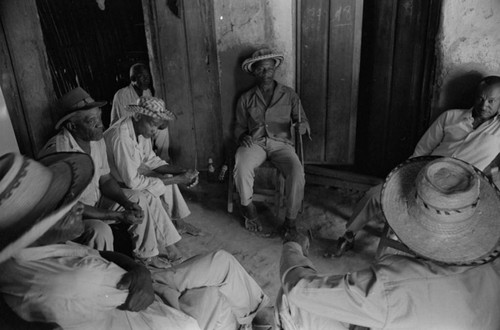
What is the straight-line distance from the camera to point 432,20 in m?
4.09

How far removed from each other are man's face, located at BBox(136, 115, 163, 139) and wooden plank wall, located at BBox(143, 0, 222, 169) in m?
1.38

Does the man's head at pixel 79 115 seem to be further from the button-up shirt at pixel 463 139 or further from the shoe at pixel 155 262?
the button-up shirt at pixel 463 139

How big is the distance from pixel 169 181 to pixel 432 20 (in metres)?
2.98

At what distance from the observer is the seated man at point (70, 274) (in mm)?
1719

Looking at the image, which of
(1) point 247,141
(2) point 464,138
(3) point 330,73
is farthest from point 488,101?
(1) point 247,141

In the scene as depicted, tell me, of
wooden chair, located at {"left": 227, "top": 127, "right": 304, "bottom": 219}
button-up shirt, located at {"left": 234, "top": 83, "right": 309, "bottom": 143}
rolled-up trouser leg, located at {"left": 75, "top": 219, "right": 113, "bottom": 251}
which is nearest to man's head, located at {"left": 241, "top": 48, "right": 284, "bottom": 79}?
button-up shirt, located at {"left": 234, "top": 83, "right": 309, "bottom": 143}

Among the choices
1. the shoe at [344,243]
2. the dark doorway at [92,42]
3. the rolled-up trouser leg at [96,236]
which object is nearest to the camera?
the rolled-up trouser leg at [96,236]

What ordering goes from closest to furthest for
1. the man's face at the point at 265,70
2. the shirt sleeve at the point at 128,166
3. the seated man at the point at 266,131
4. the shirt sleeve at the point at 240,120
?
the shirt sleeve at the point at 128,166 < the seated man at the point at 266,131 < the man's face at the point at 265,70 < the shirt sleeve at the point at 240,120

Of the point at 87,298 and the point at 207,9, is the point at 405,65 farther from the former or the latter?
the point at 87,298

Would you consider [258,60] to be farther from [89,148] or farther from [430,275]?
[430,275]

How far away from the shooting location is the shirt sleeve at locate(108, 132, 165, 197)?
3650 mm

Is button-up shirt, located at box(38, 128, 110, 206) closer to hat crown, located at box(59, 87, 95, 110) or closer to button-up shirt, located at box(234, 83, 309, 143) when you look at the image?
hat crown, located at box(59, 87, 95, 110)

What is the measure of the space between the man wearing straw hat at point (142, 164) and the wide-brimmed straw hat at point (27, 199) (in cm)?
161

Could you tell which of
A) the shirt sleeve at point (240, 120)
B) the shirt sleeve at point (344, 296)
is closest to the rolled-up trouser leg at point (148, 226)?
the shirt sleeve at point (240, 120)
